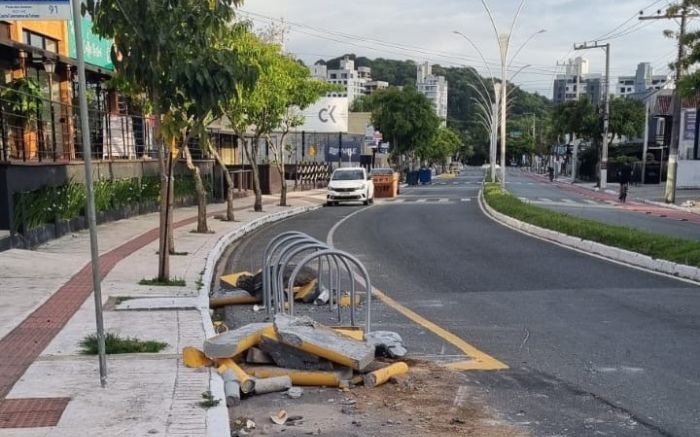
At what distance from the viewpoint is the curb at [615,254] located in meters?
11.2

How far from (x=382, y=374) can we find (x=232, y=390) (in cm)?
129

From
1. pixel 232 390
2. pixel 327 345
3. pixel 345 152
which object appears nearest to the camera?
pixel 232 390

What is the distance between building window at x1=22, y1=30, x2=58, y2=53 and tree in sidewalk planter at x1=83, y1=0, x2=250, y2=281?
12.8 metres

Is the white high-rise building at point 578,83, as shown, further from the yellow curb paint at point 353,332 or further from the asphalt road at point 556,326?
→ the yellow curb paint at point 353,332

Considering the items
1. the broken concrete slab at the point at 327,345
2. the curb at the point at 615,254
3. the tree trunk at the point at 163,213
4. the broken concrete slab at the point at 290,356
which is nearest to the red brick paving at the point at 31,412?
the broken concrete slab at the point at 290,356

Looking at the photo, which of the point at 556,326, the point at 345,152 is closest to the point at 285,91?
the point at 556,326

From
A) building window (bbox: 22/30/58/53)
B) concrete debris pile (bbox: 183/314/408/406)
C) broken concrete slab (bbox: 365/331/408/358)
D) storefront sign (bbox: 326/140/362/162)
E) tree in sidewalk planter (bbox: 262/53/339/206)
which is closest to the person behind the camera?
concrete debris pile (bbox: 183/314/408/406)

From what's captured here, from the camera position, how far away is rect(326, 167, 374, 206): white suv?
31.8 m

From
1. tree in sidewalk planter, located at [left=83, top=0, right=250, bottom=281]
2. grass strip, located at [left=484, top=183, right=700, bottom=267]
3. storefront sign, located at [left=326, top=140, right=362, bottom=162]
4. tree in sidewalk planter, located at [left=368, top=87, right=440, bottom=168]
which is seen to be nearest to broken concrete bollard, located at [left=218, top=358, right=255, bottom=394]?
tree in sidewalk planter, located at [left=83, top=0, right=250, bottom=281]

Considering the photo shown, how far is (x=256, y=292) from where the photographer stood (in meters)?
9.37

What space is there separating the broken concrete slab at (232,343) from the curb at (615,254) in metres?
7.81

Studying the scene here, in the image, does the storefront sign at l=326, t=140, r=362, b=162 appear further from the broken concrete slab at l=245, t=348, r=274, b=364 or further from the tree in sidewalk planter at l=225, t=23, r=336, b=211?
the broken concrete slab at l=245, t=348, r=274, b=364

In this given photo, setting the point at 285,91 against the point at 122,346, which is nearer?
the point at 122,346

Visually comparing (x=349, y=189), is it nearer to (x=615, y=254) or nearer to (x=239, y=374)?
(x=615, y=254)
